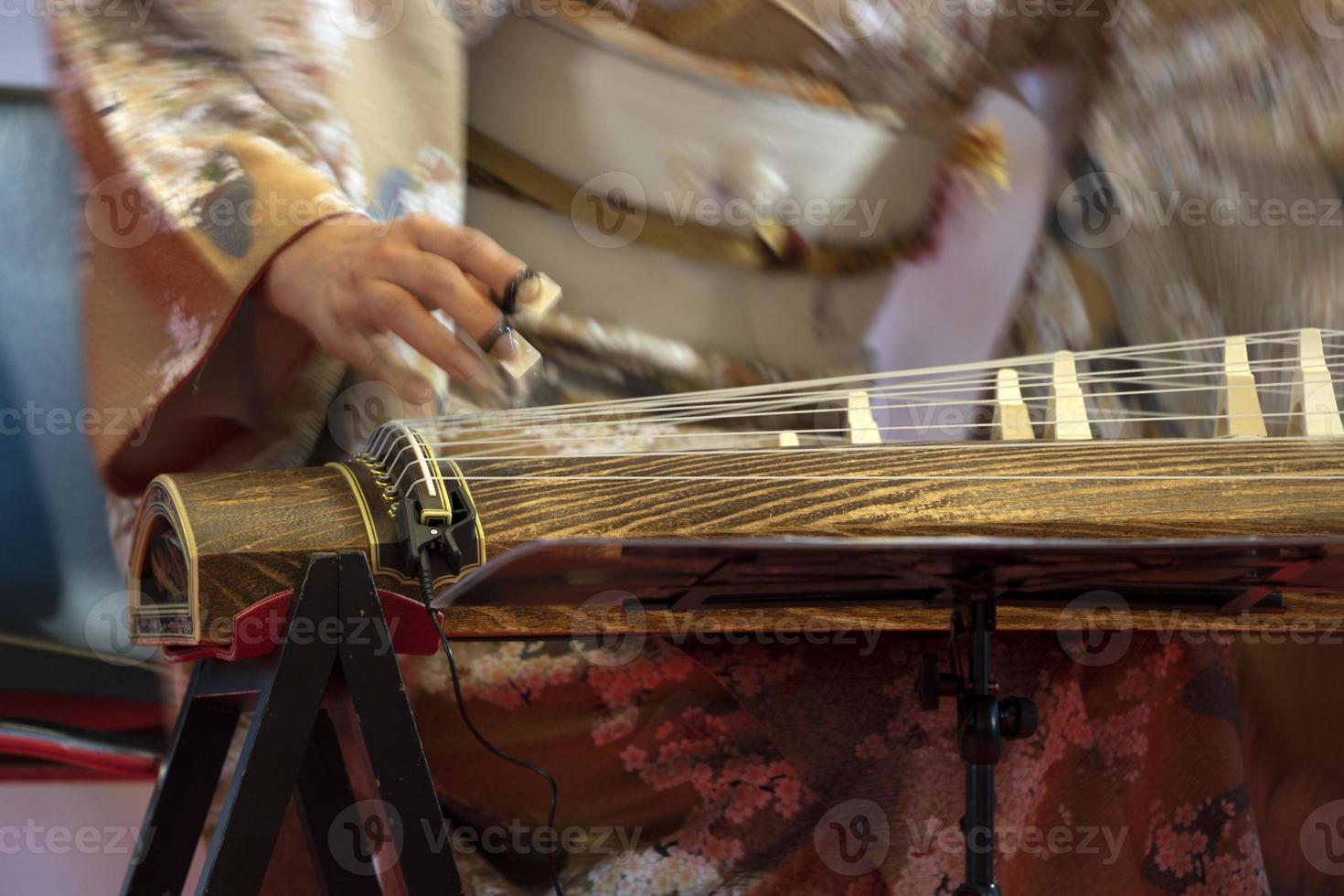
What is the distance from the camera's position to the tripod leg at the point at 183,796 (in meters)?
0.95

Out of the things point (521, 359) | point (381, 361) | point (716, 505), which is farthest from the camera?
point (381, 361)

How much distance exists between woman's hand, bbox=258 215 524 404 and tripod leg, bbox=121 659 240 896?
1.11ft

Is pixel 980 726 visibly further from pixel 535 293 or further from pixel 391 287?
pixel 391 287

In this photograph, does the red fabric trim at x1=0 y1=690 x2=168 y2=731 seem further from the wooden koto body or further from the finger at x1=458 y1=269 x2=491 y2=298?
the finger at x1=458 y1=269 x2=491 y2=298

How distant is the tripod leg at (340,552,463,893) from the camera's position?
2.40 ft

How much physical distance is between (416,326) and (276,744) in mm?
420

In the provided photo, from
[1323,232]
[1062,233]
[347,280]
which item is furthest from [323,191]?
[1323,232]

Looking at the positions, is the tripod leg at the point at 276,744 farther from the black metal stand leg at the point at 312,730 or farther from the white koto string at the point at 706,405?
the white koto string at the point at 706,405

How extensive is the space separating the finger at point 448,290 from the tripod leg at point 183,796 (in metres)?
0.36

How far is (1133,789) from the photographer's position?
1.28m

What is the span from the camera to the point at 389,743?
2.42ft

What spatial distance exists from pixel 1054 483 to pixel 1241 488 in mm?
143

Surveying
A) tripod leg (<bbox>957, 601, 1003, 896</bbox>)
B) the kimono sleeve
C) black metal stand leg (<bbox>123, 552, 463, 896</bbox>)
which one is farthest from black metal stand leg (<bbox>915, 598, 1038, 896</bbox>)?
the kimono sleeve

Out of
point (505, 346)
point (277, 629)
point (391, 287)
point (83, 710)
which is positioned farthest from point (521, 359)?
point (83, 710)
